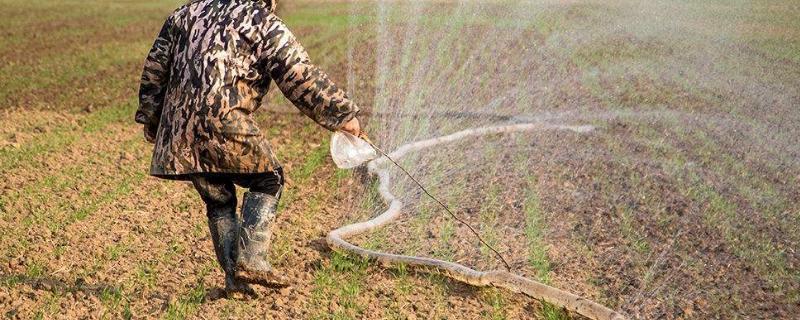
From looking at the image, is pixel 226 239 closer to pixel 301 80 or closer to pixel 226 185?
pixel 226 185

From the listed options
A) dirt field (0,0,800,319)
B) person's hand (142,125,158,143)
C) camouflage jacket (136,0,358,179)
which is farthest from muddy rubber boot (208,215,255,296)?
person's hand (142,125,158,143)

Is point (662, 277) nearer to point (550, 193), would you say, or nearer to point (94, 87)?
point (550, 193)

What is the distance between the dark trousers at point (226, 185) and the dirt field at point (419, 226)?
445 millimetres

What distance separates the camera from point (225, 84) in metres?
4.35

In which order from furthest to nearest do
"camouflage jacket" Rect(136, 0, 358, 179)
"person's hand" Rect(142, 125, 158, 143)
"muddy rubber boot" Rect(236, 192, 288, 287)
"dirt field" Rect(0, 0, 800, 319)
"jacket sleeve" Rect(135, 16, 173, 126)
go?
"dirt field" Rect(0, 0, 800, 319) → "person's hand" Rect(142, 125, 158, 143) → "muddy rubber boot" Rect(236, 192, 288, 287) → "jacket sleeve" Rect(135, 16, 173, 126) → "camouflage jacket" Rect(136, 0, 358, 179)

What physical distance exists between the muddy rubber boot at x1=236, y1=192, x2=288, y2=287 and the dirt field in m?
0.21

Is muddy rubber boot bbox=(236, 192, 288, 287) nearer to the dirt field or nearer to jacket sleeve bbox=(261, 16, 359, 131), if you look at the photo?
the dirt field

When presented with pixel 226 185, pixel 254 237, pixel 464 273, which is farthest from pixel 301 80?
pixel 464 273

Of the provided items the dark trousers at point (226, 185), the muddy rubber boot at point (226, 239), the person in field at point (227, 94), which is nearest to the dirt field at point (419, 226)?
the muddy rubber boot at point (226, 239)

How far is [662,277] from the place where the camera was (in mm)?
5441

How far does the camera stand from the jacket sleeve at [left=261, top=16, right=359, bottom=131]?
14.3 ft

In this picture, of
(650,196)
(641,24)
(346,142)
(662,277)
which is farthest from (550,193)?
(641,24)

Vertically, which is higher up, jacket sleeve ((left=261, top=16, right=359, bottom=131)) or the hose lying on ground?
jacket sleeve ((left=261, top=16, right=359, bottom=131))

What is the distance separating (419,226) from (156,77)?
2.21 metres
